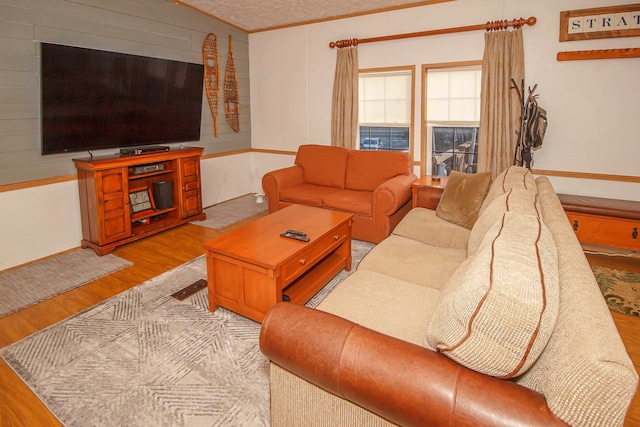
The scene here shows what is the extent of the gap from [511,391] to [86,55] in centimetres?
423

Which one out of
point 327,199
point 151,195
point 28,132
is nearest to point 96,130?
point 28,132

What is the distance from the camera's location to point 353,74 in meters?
5.02

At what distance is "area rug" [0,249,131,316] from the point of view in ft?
9.95

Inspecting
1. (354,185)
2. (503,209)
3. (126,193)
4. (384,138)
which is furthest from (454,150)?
(126,193)

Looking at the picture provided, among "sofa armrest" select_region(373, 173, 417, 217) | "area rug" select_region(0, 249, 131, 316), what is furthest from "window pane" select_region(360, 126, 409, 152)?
"area rug" select_region(0, 249, 131, 316)

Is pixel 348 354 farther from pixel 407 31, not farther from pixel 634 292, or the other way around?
pixel 407 31

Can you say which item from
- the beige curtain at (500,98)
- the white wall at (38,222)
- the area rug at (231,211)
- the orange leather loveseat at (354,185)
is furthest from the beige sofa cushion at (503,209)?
the white wall at (38,222)

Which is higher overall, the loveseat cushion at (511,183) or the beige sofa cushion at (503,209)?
the loveseat cushion at (511,183)

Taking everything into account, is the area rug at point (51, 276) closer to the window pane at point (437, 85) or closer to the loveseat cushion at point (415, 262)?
the loveseat cushion at point (415, 262)

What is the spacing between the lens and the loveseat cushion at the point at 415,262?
2307 mm

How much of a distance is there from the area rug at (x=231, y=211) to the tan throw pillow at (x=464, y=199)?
2.67 meters

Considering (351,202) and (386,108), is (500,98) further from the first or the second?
(351,202)

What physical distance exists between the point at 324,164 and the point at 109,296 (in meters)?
2.81

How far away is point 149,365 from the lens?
7.43ft
